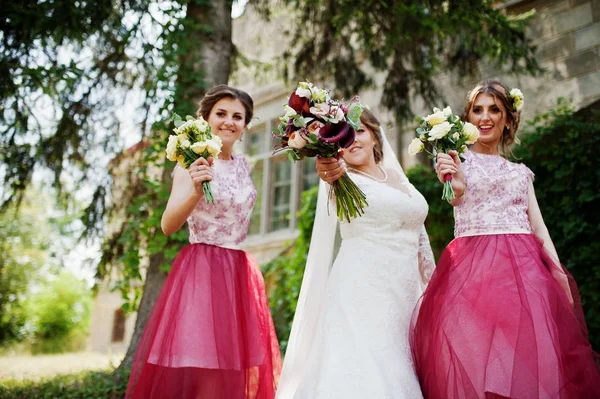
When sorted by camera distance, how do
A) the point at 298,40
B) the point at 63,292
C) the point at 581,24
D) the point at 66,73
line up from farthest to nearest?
the point at 63,292, the point at 298,40, the point at 581,24, the point at 66,73

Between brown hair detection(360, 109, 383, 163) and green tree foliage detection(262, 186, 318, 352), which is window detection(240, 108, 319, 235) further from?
brown hair detection(360, 109, 383, 163)

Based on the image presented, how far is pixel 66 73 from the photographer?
220 inches

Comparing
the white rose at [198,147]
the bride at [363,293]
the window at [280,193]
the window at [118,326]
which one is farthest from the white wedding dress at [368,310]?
the window at [118,326]

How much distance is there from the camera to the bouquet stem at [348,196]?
11.6 feet

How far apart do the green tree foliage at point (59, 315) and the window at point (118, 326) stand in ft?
14.7

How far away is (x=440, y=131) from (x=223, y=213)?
147 centimetres

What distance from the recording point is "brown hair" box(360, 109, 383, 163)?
4113mm

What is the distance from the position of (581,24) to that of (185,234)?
19.7 feet

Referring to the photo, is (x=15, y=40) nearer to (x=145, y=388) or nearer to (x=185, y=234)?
(x=185, y=234)

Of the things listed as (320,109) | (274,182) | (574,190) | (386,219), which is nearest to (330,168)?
(320,109)

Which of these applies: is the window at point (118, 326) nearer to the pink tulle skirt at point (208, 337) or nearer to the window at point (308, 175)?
the window at point (308, 175)

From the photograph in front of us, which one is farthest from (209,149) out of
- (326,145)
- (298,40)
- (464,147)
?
(298,40)

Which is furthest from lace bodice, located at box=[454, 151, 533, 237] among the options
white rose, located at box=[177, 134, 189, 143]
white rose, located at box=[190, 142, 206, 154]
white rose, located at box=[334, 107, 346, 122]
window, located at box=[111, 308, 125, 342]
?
window, located at box=[111, 308, 125, 342]

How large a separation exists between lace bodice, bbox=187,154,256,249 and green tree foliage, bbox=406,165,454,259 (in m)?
3.82
